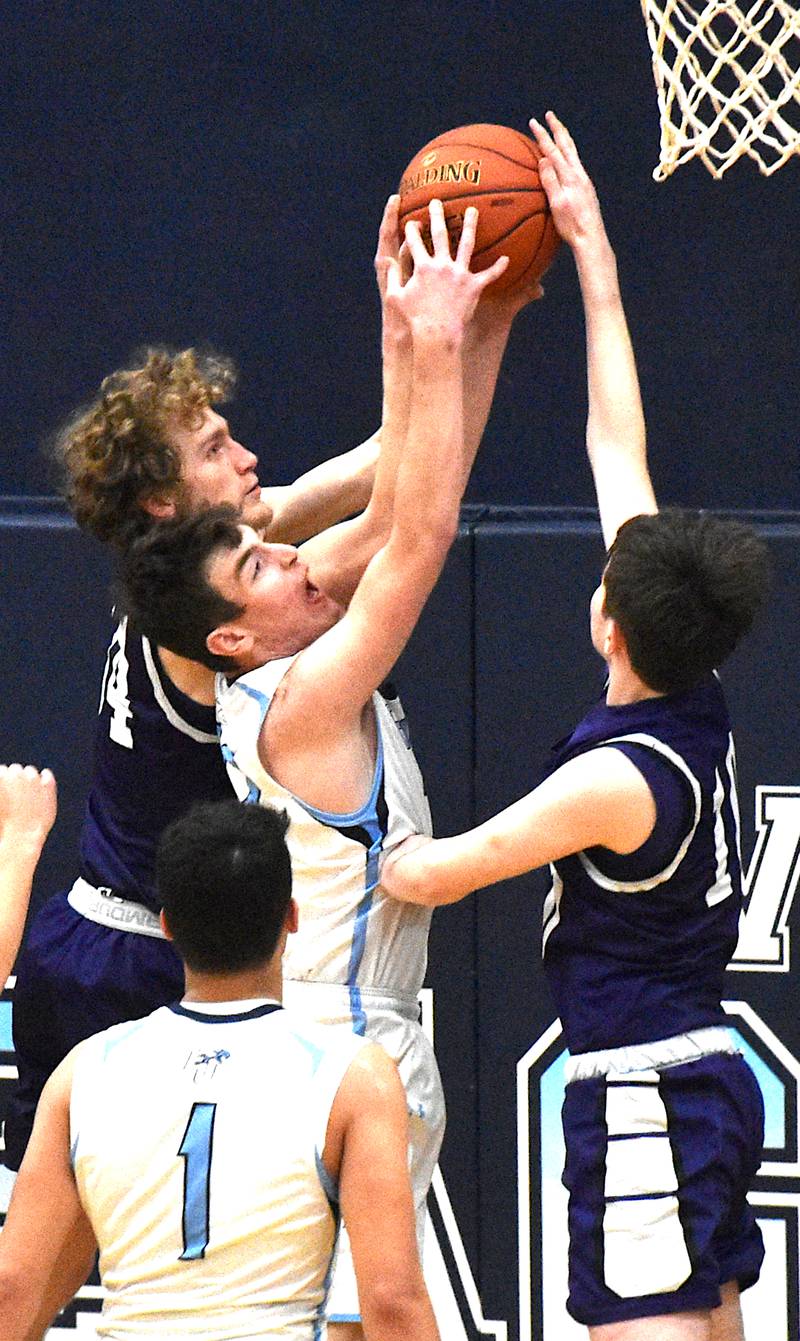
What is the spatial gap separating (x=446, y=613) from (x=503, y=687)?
0.21 meters

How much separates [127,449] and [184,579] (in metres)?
0.41

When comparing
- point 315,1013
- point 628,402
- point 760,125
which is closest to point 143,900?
point 315,1013

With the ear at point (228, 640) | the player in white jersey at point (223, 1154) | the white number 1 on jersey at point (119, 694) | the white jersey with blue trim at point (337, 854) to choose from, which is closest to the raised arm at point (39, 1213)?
the player in white jersey at point (223, 1154)

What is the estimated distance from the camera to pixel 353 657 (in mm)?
3141

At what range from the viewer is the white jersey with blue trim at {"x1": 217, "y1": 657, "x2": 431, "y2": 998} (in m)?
3.27

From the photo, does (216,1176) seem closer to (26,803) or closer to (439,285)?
(26,803)

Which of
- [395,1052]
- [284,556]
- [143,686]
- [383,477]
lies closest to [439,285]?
[383,477]

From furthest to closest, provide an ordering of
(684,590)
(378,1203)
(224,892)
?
(684,590)
(224,892)
(378,1203)

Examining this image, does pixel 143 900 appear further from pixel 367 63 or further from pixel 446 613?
pixel 367 63

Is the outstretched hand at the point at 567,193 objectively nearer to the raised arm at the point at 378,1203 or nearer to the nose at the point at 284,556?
the nose at the point at 284,556

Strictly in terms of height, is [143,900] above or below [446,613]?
below

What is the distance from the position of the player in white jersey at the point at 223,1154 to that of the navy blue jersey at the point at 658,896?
0.62 m

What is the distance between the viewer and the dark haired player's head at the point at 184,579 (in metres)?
3.37

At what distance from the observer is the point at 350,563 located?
3631 millimetres
